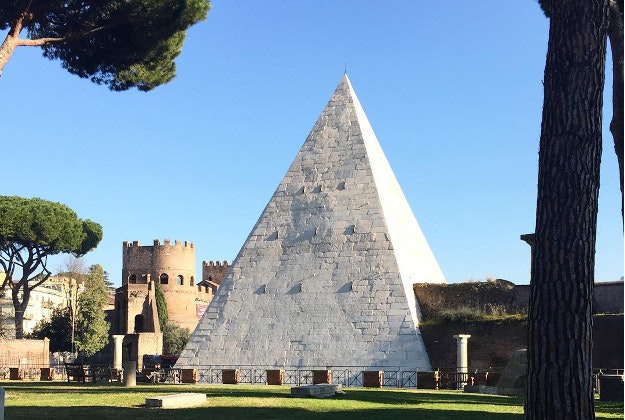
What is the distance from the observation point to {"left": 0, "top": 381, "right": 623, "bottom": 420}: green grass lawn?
8352 mm

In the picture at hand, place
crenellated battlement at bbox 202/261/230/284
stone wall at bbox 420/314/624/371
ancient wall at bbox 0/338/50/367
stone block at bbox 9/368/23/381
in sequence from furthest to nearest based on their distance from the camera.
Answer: crenellated battlement at bbox 202/261/230/284 < ancient wall at bbox 0/338/50/367 < stone block at bbox 9/368/23/381 < stone wall at bbox 420/314/624/371

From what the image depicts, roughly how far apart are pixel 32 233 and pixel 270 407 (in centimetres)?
2411

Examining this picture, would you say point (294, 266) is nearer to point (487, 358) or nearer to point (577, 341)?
point (487, 358)

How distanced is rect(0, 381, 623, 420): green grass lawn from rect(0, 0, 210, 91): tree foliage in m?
5.32

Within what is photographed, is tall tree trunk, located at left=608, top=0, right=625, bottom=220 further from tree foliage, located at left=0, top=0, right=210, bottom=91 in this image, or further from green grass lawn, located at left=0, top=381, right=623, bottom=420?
tree foliage, located at left=0, top=0, right=210, bottom=91

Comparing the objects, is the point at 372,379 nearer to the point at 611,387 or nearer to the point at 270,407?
the point at 611,387

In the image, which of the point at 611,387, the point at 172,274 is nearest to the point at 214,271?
the point at 172,274

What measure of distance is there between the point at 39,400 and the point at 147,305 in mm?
33376

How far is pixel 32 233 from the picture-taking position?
102 feet

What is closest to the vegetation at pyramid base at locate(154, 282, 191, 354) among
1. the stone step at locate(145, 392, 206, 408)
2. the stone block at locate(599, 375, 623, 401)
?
the stone block at locate(599, 375, 623, 401)

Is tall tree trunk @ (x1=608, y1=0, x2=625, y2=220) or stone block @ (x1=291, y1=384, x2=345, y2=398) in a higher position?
tall tree trunk @ (x1=608, y1=0, x2=625, y2=220)

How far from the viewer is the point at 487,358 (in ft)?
55.5

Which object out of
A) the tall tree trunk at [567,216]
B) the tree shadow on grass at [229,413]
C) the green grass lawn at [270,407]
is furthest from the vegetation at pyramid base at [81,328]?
the tall tree trunk at [567,216]

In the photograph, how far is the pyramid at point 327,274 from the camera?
55.8 feet
